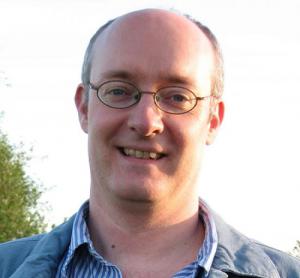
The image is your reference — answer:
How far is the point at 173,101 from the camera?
4.07m

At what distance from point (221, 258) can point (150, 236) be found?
1.15 feet

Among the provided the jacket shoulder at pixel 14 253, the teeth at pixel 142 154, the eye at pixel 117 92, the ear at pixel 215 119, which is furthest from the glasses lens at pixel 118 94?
the jacket shoulder at pixel 14 253

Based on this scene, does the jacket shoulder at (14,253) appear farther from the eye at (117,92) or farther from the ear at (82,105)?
the eye at (117,92)

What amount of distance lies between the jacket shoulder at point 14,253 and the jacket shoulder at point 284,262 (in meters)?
1.16

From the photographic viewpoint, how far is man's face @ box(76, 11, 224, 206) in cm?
401

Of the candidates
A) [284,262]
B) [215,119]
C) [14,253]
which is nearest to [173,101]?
[215,119]

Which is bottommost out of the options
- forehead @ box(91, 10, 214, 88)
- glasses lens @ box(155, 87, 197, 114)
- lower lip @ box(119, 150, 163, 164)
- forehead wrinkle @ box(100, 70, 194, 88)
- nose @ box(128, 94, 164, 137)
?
lower lip @ box(119, 150, 163, 164)

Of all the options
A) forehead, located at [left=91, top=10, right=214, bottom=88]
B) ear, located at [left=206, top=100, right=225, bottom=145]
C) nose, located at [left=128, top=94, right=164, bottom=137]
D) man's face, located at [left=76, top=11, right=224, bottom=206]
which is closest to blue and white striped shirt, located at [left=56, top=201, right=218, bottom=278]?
man's face, located at [left=76, top=11, right=224, bottom=206]

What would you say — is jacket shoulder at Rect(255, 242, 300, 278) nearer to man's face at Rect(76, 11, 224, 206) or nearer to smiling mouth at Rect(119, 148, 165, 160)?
man's face at Rect(76, 11, 224, 206)

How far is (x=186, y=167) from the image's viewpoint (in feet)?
13.3

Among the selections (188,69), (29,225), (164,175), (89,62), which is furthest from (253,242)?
(29,225)

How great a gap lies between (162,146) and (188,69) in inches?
15.6

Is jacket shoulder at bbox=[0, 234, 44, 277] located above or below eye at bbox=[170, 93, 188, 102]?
below

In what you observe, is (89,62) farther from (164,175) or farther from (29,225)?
(29,225)
